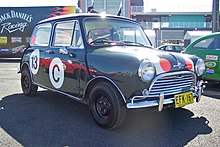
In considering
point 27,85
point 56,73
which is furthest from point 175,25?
point 56,73

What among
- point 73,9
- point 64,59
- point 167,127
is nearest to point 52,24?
point 64,59

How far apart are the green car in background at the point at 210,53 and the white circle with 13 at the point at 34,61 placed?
4217 mm

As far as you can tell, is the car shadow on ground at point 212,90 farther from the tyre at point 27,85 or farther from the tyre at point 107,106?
the tyre at point 27,85

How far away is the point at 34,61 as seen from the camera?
18.4ft

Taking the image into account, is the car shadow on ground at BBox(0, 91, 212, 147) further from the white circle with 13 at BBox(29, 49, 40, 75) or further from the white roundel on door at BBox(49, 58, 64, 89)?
the white circle with 13 at BBox(29, 49, 40, 75)

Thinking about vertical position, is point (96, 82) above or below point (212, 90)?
above

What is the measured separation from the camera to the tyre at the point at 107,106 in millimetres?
3514

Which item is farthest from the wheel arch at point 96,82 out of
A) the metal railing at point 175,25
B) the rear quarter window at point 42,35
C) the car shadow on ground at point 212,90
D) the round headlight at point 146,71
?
the metal railing at point 175,25

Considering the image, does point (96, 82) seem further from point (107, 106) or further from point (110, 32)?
point (110, 32)

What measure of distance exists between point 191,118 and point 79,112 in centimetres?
198

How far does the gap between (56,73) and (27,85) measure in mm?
1670

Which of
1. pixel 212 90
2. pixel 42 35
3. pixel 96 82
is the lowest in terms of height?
pixel 212 90

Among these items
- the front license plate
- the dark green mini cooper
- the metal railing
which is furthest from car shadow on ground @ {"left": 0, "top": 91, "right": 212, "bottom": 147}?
the metal railing

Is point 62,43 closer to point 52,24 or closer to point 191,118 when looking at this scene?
point 52,24
